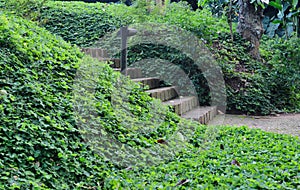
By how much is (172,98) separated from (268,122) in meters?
1.62

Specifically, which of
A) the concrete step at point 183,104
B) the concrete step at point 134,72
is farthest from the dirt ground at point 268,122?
the concrete step at point 134,72

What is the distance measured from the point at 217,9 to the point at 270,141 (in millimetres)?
7990

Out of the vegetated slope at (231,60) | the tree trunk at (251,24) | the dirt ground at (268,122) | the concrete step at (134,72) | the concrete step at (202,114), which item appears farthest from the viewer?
the tree trunk at (251,24)

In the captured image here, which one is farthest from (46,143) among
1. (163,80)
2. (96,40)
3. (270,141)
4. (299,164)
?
(96,40)

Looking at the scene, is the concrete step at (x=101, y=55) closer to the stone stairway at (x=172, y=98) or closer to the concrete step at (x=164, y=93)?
the stone stairway at (x=172, y=98)

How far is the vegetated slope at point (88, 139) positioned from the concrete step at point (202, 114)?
810 mm

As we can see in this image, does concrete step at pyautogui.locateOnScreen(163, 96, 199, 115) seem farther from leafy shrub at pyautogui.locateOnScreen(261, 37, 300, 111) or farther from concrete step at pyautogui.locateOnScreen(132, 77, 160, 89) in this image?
leafy shrub at pyautogui.locateOnScreen(261, 37, 300, 111)

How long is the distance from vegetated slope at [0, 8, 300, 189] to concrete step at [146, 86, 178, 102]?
940mm

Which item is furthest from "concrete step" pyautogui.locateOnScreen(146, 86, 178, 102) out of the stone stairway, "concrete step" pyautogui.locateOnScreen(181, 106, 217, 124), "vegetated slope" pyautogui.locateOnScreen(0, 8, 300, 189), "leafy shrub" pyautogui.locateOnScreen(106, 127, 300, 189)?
"leafy shrub" pyautogui.locateOnScreen(106, 127, 300, 189)

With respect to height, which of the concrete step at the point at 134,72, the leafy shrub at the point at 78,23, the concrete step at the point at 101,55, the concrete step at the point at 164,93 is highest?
the leafy shrub at the point at 78,23

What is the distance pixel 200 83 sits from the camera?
664 centimetres

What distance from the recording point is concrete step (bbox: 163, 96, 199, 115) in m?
5.18

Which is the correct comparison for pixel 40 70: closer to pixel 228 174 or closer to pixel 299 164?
pixel 228 174

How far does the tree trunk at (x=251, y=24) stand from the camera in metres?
7.74
